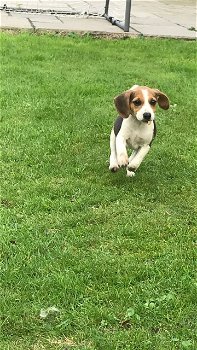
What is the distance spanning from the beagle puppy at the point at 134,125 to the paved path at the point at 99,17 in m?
6.98

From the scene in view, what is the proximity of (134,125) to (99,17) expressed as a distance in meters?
9.63

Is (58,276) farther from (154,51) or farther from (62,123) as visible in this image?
(154,51)

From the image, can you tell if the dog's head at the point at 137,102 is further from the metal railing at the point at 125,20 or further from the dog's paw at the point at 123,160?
the metal railing at the point at 125,20

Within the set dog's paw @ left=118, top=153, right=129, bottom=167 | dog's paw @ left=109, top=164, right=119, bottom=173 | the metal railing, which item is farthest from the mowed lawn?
the metal railing

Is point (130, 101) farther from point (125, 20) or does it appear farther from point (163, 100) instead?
point (125, 20)

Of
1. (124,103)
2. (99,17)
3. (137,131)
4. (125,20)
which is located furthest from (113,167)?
(99,17)

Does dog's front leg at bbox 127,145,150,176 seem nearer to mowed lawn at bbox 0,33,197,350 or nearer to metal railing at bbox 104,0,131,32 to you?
mowed lawn at bbox 0,33,197,350

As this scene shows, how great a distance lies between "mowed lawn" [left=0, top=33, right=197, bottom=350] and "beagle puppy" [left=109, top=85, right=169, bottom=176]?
0.19m

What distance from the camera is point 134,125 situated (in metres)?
5.18

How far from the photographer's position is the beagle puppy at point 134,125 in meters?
4.98

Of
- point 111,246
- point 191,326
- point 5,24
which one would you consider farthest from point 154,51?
point 191,326

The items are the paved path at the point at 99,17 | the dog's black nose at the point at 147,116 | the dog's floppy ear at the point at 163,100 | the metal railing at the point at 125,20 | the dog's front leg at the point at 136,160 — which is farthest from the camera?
the paved path at the point at 99,17

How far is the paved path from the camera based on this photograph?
40.5 feet

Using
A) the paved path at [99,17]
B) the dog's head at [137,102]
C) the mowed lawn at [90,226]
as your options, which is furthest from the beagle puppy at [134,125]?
the paved path at [99,17]
